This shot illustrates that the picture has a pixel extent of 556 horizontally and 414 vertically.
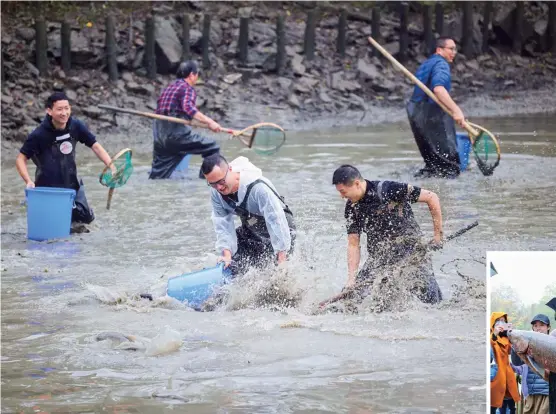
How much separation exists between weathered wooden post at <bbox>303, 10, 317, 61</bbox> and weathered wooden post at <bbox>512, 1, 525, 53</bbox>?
480 cm

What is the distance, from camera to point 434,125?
12.9m

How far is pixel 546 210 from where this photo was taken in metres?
10.8

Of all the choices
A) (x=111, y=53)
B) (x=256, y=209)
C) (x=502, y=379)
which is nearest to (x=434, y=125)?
(x=256, y=209)

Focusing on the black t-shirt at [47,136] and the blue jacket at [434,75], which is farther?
the blue jacket at [434,75]

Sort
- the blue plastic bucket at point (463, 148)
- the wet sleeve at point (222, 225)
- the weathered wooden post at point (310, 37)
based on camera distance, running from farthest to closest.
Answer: the weathered wooden post at point (310, 37)
the blue plastic bucket at point (463, 148)
the wet sleeve at point (222, 225)

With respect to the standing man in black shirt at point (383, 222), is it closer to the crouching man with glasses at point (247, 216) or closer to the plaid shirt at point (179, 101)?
the crouching man with glasses at point (247, 216)

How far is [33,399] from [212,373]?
990 mm

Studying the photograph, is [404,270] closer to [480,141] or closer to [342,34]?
[480,141]

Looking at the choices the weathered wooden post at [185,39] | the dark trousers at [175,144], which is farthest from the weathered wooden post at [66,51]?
the dark trousers at [175,144]

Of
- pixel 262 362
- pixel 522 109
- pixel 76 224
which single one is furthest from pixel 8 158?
pixel 262 362

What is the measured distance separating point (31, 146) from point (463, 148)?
568 centimetres

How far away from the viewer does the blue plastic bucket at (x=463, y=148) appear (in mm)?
13234

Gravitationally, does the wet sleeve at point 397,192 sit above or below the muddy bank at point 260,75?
above

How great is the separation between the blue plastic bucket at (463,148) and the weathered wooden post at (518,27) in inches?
435
